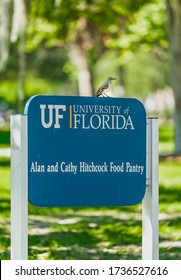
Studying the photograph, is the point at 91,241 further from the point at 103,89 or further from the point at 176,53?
the point at 176,53

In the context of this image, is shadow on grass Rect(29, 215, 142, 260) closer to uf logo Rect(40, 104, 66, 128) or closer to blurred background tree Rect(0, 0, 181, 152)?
uf logo Rect(40, 104, 66, 128)

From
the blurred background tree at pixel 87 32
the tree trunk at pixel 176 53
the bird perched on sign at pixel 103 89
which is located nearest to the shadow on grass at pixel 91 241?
the bird perched on sign at pixel 103 89

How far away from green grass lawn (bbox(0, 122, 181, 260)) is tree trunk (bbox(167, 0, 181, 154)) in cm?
984

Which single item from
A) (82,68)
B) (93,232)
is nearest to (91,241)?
(93,232)

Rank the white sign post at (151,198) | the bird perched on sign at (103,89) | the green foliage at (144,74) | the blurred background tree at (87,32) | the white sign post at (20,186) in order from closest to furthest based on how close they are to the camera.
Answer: the white sign post at (20,186) → the white sign post at (151,198) → the bird perched on sign at (103,89) → the blurred background tree at (87,32) → the green foliage at (144,74)

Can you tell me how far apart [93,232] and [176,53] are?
49.7 ft

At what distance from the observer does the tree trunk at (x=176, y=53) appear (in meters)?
26.7

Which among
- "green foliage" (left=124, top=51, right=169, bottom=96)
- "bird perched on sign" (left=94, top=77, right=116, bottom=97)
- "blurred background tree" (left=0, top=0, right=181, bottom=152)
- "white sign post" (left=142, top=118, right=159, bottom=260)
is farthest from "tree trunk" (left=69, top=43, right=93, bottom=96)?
"white sign post" (left=142, top=118, right=159, bottom=260)

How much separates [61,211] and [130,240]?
3.86m

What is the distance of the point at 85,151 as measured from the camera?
7.61m

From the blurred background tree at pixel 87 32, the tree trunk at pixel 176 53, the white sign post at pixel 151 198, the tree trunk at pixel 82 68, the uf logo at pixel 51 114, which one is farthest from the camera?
the tree trunk at pixel 82 68

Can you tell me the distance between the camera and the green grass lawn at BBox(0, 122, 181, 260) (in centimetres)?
1081

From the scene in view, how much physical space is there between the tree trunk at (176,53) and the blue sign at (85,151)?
1913 centimetres

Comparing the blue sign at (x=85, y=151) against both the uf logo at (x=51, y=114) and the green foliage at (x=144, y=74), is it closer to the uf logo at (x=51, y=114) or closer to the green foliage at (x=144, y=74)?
the uf logo at (x=51, y=114)
